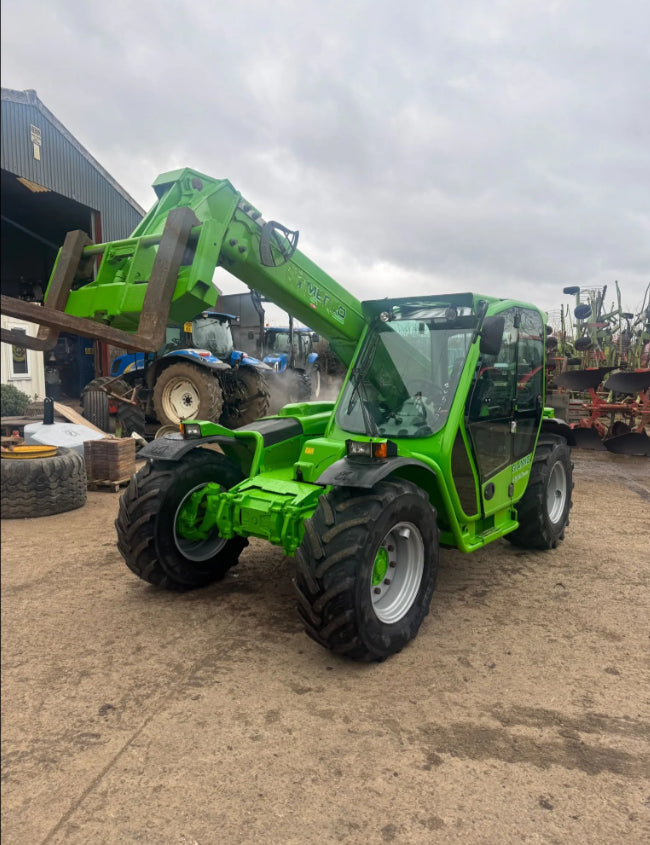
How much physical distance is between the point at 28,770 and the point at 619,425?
10.3 metres

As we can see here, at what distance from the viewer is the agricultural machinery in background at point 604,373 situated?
981cm

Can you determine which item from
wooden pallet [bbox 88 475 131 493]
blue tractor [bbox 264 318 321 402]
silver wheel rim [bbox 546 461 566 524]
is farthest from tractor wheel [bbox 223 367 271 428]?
silver wheel rim [bbox 546 461 566 524]

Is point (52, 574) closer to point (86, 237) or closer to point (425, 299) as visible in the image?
point (86, 237)

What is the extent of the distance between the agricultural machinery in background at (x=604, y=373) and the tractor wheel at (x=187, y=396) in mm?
5484

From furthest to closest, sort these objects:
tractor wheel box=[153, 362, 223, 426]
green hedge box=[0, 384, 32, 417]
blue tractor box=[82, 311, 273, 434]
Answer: tractor wheel box=[153, 362, 223, 426], blue tractor box=[82, 311, 273, 434], green hedge box=[0, 384, 32, 417]

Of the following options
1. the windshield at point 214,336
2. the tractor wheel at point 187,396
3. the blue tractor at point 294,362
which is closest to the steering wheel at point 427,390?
the tractor wheel at point 187,396

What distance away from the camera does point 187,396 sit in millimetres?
7082

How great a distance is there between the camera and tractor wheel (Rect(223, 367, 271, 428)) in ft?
29.9

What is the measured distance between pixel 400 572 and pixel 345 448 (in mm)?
817

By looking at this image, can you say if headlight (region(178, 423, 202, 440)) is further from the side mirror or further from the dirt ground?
the side mirror

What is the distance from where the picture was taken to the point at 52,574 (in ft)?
13.1

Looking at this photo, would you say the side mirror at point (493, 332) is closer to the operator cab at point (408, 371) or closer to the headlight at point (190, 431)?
the operator cab at point (408, 371)

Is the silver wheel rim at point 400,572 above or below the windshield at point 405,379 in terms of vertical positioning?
below

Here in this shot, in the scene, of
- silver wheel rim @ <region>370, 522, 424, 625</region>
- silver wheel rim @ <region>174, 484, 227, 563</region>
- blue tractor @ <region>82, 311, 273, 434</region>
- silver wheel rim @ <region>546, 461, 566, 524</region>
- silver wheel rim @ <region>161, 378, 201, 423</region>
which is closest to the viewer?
silver wheel rim @ <region>370, 522, 424, 625</region>
